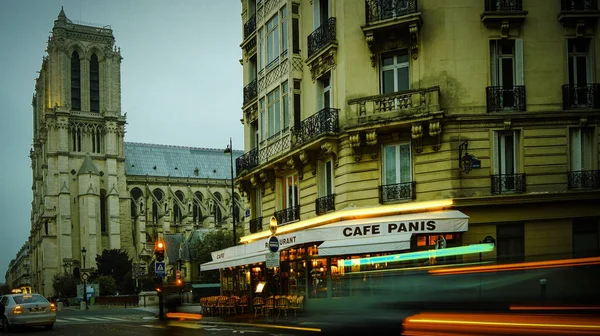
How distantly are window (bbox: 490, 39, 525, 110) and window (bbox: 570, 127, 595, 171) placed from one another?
1.97 m

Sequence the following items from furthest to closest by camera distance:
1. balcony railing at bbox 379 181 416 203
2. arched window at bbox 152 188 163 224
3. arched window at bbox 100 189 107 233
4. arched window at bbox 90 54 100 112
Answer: arched window at bbox 152 188 163 224
arched window at bbox 90 54 100 112
arched window at bbox 100 189 107 233
balcony railing at bbox 379 181 416 203

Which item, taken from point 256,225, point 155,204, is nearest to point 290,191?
point 256,225

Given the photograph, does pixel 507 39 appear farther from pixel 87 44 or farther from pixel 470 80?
pixel 87 44

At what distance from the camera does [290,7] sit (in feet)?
96.3

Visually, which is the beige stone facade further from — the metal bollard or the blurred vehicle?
the metal bollard

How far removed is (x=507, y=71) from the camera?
23844mm

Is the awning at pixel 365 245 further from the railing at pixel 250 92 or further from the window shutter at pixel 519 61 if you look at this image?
the railing at pixel 250 92

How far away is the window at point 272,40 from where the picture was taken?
31.0 metres

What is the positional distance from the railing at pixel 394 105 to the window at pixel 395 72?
0.75m

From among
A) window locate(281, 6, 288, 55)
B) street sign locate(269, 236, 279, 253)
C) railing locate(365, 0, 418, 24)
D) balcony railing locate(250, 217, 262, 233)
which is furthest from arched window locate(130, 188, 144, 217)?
railing locate(365, 0, 418, 24)

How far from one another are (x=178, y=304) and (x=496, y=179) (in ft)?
43.2

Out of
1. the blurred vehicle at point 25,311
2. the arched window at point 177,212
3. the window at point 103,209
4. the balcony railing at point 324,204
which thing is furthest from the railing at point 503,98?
the arched window at point 177,212

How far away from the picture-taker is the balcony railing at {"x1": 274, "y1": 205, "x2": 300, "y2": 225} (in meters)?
29.2

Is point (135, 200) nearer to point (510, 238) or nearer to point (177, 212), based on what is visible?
point (177, 212)
